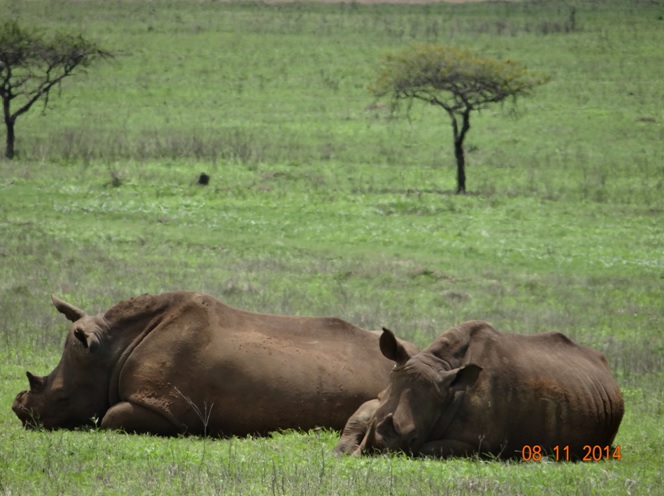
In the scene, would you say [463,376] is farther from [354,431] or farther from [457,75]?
[457,75]

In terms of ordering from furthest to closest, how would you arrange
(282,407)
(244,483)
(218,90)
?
1. (218,90)
2. (282,407)
3. (244,483)

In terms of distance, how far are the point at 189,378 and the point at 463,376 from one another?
2.89 m

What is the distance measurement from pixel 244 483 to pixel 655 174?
1461 inches

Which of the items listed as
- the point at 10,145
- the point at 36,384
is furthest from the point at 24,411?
the point at 10,145

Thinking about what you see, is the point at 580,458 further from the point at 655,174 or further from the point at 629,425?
the point at 655,174

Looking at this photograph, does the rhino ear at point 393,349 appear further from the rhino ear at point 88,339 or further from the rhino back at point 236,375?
the rhino ear at point 88,339

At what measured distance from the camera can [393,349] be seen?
10.9 meters

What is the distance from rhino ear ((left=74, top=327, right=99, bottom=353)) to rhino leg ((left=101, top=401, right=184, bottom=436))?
0.70 metres

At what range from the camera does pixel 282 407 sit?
38.9 ft

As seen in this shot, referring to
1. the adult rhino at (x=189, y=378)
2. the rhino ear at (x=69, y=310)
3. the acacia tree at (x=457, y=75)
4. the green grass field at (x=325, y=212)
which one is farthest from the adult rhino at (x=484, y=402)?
the acacia tree at (x=457, y=75)

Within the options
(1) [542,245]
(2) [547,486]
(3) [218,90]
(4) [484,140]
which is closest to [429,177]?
(4) [484,140]

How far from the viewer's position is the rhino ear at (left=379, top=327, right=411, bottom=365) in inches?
427
